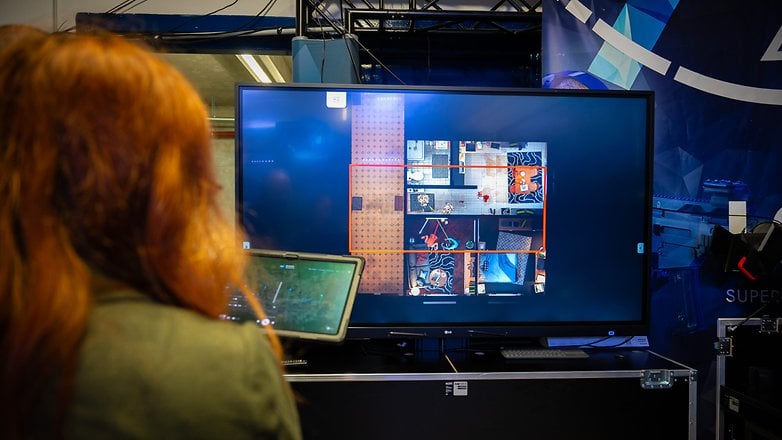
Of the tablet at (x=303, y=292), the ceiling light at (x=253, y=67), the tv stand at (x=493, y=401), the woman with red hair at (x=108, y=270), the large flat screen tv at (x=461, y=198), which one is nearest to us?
the woman with red hair at (x=108, y=270)

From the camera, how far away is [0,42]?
0.65 m

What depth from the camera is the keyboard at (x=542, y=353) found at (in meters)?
2.11

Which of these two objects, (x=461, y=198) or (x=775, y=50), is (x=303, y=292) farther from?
(x=775, y=50)

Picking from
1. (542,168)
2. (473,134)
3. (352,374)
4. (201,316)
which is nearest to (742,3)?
(542,168)

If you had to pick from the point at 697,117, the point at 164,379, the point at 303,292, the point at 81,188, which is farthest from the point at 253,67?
the point at 164,379

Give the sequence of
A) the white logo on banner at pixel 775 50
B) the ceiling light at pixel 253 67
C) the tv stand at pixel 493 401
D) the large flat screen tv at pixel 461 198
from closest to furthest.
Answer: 1. the tv stand at pixel 493 401
2. the large flat screen tv at pixel 461 198
3. the white logo on banner at pixel 775 50
4. the ceiling light at pixel 253 67

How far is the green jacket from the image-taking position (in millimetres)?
542

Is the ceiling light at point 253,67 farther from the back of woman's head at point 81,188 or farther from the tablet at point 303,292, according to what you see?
the back of woman's head at point 81,188

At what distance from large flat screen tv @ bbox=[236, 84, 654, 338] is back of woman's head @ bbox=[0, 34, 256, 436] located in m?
1.45

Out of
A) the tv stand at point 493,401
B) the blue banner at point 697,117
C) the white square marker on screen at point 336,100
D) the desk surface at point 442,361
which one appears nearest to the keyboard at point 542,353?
the desk surface at point 442,361

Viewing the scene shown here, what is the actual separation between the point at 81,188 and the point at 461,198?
5.59 feet

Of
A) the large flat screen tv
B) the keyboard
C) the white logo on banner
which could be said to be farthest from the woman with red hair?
the white logo on banner

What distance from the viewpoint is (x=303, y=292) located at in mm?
1702

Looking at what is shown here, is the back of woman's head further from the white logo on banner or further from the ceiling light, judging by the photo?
the white logo on banner
